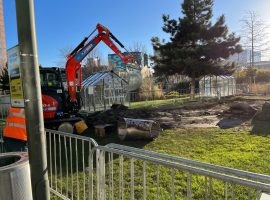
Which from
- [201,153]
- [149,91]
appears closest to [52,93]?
[201,153]

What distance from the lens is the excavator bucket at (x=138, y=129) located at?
8203 millimetres

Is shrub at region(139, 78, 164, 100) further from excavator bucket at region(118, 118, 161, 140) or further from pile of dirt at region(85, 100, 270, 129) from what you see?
excavator bucket at region(118, 118, 161, 140)

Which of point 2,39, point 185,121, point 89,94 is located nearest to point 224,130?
point 185,121

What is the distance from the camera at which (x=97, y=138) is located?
9375 millimetres

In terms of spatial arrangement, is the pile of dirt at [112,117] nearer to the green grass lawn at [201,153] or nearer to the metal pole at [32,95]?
the green grass lawn at [201,153]

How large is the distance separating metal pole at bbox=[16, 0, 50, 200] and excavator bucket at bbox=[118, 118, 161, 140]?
5.35 meters

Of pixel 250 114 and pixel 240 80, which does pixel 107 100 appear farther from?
pixel 240 80

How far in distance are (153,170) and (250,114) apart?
341 inches

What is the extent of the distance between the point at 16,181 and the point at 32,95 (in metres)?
0.92

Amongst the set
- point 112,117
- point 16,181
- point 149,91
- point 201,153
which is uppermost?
→ point 149,91

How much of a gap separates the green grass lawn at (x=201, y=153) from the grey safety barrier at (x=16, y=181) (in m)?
1.98

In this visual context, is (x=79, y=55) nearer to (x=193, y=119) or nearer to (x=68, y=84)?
(x=68, y=84)

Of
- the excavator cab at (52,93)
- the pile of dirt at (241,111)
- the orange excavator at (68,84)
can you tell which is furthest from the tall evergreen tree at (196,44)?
the excavator cab at (52,93)

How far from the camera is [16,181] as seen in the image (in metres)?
2.92
